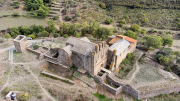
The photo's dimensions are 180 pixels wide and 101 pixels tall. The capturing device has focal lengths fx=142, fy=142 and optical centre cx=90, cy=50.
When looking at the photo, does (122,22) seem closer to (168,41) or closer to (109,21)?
(109,21)

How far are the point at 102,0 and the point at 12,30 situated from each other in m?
54.8

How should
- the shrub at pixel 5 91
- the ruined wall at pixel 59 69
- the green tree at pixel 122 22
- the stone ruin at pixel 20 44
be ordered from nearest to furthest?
1. the shrub at pixel 5 91
2. the ruined wall at pixel 59 69
3. the stone ruin at pixel 20 44
4. the green tree at pixel 122 22

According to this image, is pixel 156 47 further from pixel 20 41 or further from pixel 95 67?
pixel 20 41

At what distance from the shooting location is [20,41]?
40469 millimetres

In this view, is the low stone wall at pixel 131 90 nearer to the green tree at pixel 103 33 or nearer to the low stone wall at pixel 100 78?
the low stone wall at pixel 100 78

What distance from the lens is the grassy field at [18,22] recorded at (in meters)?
68.5

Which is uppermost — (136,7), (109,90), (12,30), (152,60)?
(136,7)

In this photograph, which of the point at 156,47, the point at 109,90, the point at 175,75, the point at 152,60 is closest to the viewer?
the point at 109,90

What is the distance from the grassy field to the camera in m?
68.5

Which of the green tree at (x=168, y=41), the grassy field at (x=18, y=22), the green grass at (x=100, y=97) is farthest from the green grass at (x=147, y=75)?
the grassy field at (x=18, y=22)

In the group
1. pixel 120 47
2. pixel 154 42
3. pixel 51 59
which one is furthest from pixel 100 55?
pixel 154 42

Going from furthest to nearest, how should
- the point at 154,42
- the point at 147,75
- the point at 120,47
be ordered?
the point at 154,42 < the point at 120,47 < the point at 147,75

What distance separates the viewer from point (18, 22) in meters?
72.1

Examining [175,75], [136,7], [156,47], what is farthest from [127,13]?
[175,75]
